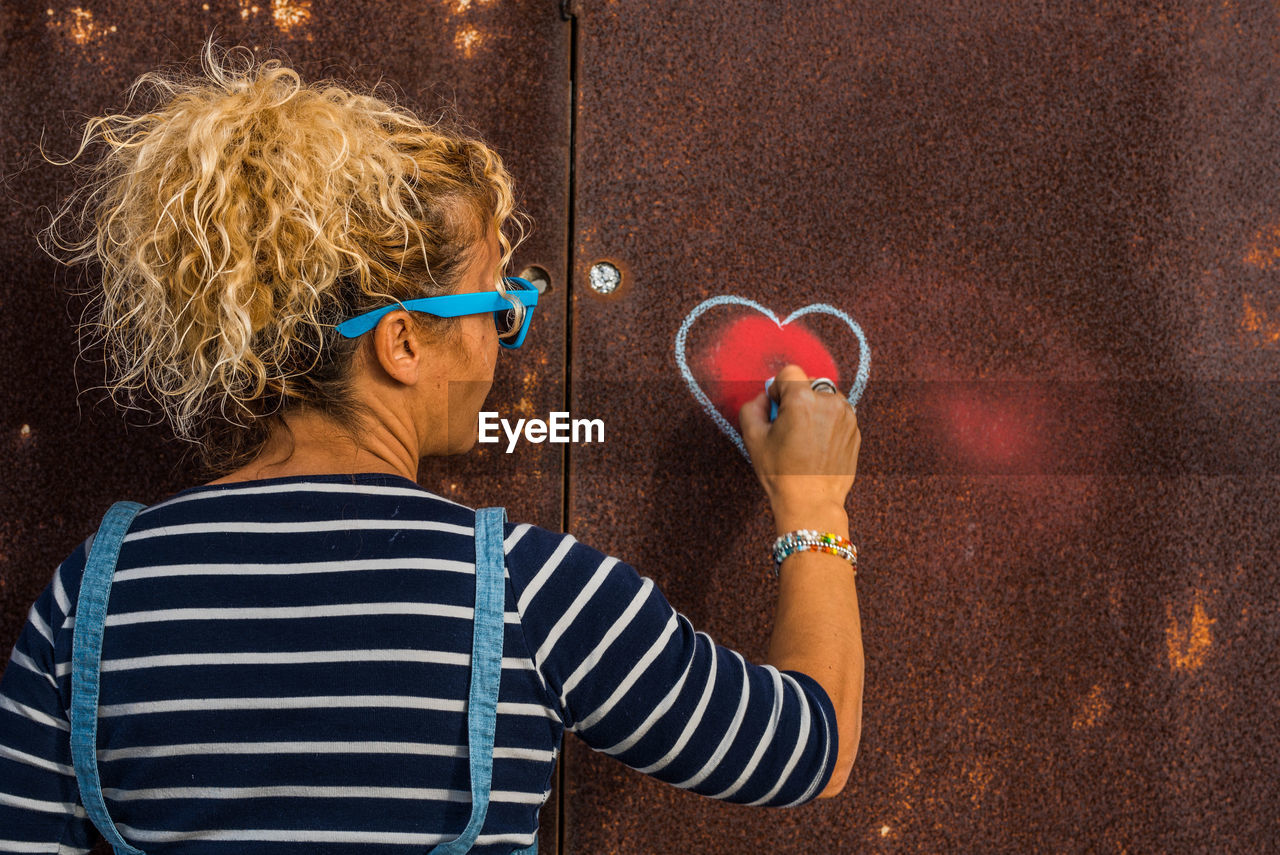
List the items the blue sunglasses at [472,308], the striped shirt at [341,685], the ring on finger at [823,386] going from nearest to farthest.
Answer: the striped shirt at [341,685] → the blue sunglasses at [472,308] → the ring on finger at [823,386]

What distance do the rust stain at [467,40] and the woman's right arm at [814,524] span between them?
744mm

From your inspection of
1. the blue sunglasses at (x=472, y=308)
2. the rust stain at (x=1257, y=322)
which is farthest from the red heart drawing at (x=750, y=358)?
the rust stain at (x=1257, y=322)

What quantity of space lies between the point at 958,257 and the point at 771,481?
548 millimetres

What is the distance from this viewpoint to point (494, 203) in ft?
3.41

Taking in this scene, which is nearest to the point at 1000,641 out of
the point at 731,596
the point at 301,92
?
the point at 731,596

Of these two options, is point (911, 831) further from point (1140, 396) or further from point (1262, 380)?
point (1262, 380)

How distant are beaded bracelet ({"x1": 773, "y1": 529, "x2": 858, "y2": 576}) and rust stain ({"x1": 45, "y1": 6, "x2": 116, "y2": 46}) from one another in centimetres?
135

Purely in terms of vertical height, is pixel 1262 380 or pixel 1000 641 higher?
pixel 1262 380

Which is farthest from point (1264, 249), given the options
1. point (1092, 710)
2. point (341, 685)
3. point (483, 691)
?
point (341, 685)

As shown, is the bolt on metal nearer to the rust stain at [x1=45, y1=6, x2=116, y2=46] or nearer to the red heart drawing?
the red heart drawing

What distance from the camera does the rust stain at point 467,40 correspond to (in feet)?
4.57

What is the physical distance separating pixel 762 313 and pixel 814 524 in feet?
1.38

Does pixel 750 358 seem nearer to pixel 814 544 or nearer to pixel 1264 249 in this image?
pixel 814 544

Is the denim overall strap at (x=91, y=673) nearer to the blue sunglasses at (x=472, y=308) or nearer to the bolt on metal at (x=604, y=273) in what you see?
the blue sunglasses at (x=472, y=308)
